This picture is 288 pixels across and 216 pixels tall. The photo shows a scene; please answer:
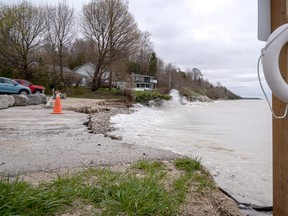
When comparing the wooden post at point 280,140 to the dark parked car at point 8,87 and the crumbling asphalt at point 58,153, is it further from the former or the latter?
the dark parked car at point 8,87

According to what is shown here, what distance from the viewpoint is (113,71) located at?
1240 inches

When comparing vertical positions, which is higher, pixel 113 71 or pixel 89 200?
pixel 113 71

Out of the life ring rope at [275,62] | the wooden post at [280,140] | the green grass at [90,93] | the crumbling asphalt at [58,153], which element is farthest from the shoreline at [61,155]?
the green grass at [90,93]

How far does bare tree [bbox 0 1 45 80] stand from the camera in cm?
2775

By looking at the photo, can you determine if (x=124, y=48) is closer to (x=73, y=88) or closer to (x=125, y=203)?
(x=73, y=88)

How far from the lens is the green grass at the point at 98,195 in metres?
1.92

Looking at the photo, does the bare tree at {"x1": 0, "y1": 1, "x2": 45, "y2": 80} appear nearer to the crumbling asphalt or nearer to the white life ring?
the crumbling asphalt

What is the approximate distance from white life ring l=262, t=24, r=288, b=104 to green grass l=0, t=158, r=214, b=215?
4.05 feet

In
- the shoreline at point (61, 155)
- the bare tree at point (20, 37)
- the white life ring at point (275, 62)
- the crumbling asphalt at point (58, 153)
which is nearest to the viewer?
the white life ring at point (275, 62)

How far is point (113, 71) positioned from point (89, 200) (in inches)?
1180

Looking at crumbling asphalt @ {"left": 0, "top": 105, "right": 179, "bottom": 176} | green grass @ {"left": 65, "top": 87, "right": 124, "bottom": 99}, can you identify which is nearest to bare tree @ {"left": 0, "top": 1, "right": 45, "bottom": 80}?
green grass @ {"left": 65, "top": 87, "right": 124, "bottom": 99}

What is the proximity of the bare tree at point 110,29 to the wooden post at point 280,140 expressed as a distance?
2952 centimetres

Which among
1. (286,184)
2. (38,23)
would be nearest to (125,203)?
(286,184)

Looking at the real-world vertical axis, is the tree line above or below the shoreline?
above
